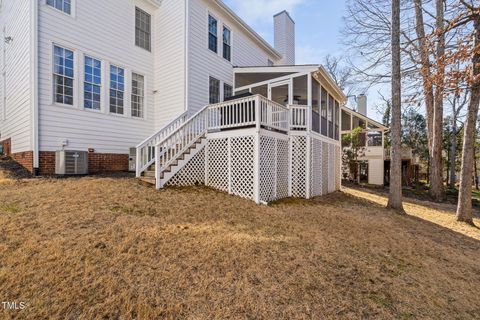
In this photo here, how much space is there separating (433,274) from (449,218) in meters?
5.98

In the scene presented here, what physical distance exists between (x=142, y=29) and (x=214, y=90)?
12.3ft

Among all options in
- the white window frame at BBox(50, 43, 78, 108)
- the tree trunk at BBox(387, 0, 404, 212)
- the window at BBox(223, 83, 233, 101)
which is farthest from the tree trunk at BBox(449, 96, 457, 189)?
the white window frame at BBox(50, 43, 78, 108)

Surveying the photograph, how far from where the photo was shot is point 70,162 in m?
7.62

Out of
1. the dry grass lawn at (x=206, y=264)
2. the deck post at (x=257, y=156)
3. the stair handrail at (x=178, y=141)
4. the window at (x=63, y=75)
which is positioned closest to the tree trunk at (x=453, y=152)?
the dry grass lawn at (x=206, y=264)

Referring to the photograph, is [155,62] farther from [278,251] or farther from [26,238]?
[278,251]

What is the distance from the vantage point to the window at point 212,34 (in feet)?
34.5

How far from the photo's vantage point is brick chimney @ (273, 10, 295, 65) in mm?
16781

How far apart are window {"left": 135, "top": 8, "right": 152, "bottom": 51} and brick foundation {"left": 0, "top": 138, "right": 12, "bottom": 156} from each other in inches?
240

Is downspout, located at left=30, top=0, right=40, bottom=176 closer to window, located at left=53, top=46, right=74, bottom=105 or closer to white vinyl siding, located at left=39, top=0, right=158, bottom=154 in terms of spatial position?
white vinyl siding, located at left=39, top=0, right=158, bottom=154

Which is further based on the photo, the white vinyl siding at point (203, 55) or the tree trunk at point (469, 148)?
the white vinyl siding at point (203, 55)

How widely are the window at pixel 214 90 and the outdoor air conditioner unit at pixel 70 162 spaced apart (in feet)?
17.5

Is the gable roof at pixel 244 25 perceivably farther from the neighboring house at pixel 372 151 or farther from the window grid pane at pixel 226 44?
the neighboring house at pixel 372 151

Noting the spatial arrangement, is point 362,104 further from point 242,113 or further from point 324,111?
point 242,113

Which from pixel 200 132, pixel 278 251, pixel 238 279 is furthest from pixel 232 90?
pixel 238 279
